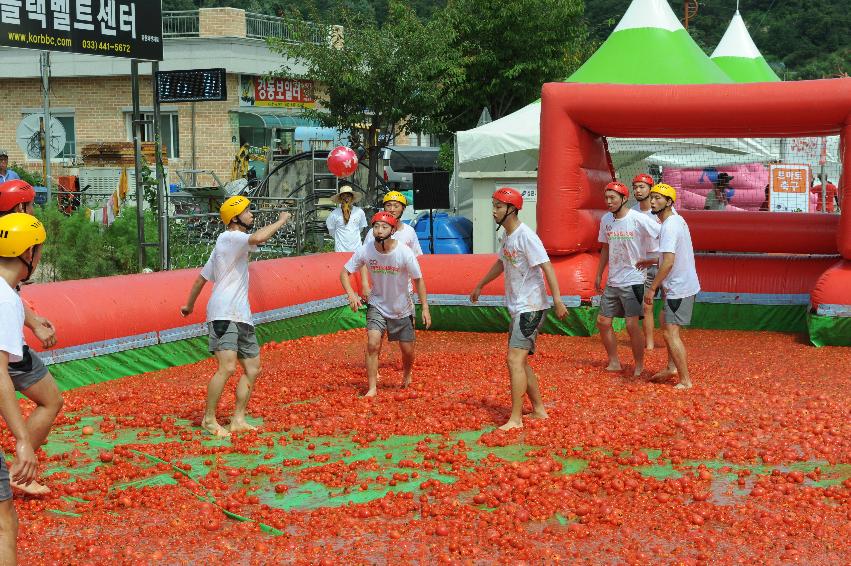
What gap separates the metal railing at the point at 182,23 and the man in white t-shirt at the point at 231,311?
3159cm

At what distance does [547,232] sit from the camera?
1372 cm

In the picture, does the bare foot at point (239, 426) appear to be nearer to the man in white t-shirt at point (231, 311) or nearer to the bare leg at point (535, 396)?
the man in white t-shirt at point (231, 311)

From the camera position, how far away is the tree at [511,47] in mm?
29078

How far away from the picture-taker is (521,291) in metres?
8.39

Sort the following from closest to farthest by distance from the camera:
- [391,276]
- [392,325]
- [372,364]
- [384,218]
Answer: [384,218] < [372,364] < [391,276] < [392,325]

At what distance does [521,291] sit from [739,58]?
20.9m

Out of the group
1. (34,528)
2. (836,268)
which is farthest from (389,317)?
(836,268)

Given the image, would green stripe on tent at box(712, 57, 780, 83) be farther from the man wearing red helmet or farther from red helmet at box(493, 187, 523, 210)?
the man wearing red helmet

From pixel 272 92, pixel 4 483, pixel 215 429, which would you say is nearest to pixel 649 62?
pixel 215 429

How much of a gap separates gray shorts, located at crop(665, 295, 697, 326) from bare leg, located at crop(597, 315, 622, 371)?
0.96 metres

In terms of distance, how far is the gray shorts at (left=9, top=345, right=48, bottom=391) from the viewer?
617 centimetres

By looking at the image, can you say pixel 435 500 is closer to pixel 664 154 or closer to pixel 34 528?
pixel 34 528

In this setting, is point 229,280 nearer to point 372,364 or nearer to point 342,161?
point 372,364

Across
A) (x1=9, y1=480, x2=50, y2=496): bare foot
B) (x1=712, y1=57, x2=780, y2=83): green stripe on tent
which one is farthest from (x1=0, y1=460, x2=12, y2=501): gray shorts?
(x1=712, y1=57, x2=780, y2=83): green stripe on tent
